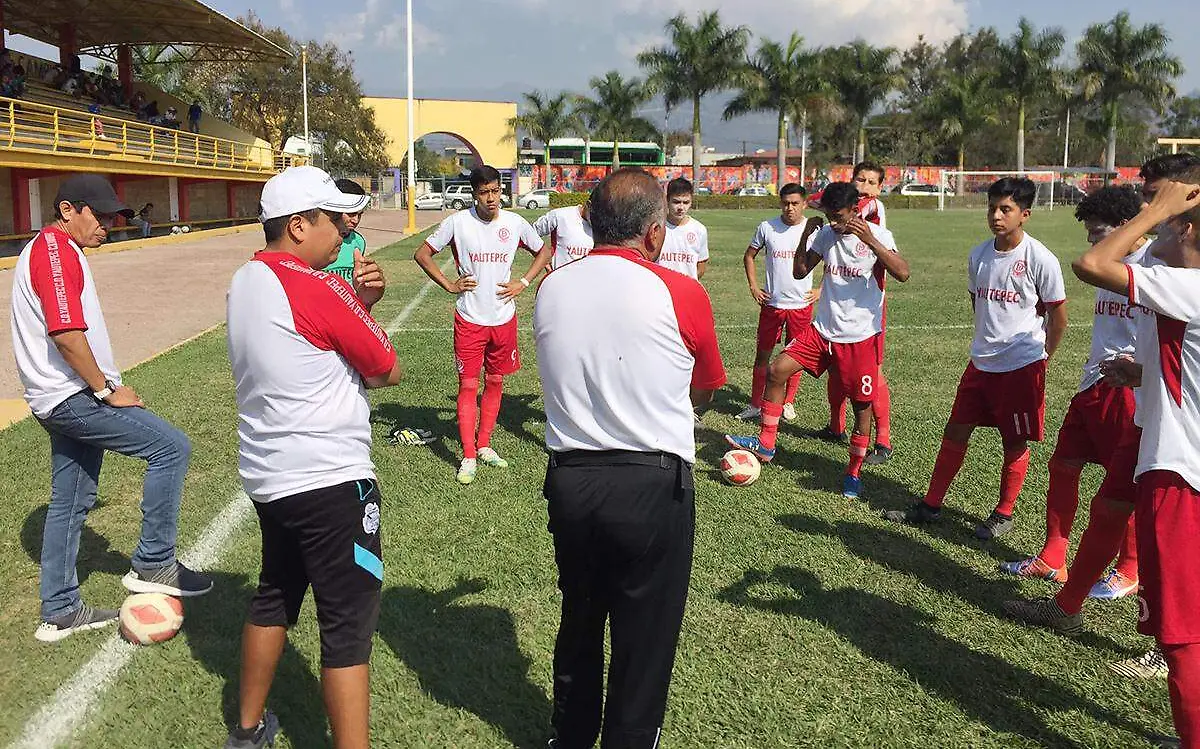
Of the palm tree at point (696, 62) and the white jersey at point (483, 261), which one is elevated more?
the palm tree at point (696, 62)

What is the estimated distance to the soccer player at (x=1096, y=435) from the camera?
405 centimetres

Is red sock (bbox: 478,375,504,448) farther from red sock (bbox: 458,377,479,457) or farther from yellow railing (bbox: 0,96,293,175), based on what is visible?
yellow railing (bbox: 0,96,293,175)

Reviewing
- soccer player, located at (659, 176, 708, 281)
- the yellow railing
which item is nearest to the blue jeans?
soccer player, located at (659, 176, 708, 281)

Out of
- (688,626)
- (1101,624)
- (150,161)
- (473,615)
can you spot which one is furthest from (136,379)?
(150,161)

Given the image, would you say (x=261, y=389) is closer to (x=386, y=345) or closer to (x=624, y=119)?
(x=386, y=345)

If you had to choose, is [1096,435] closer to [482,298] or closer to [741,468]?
[741,468]

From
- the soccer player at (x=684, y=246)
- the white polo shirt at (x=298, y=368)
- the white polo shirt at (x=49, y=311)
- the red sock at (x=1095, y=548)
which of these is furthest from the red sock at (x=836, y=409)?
the white polo shirt at (x=49, y=311)

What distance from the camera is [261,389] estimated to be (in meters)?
2.84

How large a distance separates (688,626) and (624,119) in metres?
68.8

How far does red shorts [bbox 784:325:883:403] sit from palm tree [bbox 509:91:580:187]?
6783 cm

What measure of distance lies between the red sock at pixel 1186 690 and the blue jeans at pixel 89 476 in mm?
4203

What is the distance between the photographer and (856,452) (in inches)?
239

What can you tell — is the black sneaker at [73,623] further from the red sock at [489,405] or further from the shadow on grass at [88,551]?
the red sock at [489,405]

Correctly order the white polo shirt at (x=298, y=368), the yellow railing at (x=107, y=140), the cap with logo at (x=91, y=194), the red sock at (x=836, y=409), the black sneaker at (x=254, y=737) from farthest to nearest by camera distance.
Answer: the yellow railing at (x=107, y=140) < the red sock at (x=836, y=409) < the cap with logo at (x=91, y=194) < the black sneaker at (x=254, y=737) < the white polo shirt at (x=298, y=368)
